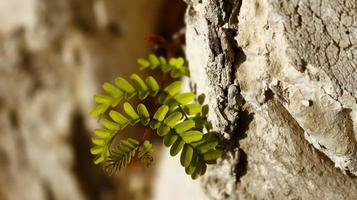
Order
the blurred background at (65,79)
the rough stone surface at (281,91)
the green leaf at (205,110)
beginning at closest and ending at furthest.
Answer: the rough stone surface at (281,91)
the green leaf at (205,110)
the blurred background at (65,79)

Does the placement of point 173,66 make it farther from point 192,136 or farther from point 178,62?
point 192,136

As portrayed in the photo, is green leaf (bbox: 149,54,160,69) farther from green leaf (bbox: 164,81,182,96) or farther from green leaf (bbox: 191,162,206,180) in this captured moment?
green leaf (bbox: 191,162,206,180)

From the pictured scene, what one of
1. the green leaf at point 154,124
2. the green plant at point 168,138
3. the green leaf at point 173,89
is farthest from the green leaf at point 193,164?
the green leaf at point 173,89

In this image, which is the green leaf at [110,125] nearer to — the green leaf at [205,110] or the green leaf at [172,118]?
the green leaf at [172,118]

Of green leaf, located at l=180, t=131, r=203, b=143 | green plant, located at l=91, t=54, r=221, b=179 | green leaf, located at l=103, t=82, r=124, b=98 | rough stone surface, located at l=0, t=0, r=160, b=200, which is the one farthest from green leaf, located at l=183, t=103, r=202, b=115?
rough stone surface, located at l=0, t=0, r=160, b=200

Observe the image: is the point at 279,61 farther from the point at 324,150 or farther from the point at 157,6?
the point at 157,6

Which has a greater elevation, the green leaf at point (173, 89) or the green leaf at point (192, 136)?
the green leaf at point (173, 89)

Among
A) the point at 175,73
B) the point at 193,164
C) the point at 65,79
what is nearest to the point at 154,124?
the point at 193,164

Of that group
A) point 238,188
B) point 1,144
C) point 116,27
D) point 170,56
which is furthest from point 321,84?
point 1,144
